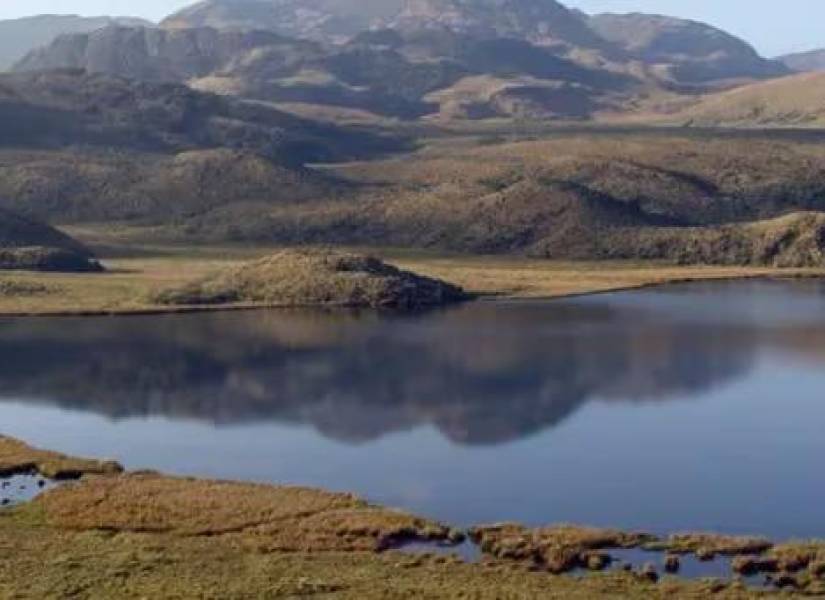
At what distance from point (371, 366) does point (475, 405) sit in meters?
11.1

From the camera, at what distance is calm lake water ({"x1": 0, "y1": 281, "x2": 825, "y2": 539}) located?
49.0 meters

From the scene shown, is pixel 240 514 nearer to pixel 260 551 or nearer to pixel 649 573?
pixel 260 551

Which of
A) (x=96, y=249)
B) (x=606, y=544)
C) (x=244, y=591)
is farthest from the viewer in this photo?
(x=96, y=249)

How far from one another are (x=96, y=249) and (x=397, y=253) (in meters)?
27.1

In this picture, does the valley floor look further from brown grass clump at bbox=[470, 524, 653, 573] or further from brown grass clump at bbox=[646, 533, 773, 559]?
brown grass clump at bbox=[646, 533, 773, 559]

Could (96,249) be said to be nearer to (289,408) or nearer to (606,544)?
(289,408)

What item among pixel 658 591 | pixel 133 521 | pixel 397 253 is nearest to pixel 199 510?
pixel 133 521

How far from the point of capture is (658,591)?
37.1 meters

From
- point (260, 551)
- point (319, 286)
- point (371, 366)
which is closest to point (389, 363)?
point (371, 366)

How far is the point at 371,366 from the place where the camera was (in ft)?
244

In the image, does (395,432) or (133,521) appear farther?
(395,432)

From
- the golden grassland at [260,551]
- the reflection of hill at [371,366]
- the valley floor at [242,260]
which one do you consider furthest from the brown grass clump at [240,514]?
the valley floor at [242,260]

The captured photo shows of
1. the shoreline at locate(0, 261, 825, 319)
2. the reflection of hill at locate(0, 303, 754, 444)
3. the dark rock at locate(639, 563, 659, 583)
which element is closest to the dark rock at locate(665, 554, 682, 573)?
the dark rock at locate(639, 563, 659, 583)

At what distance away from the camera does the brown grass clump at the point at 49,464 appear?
2023 inches
